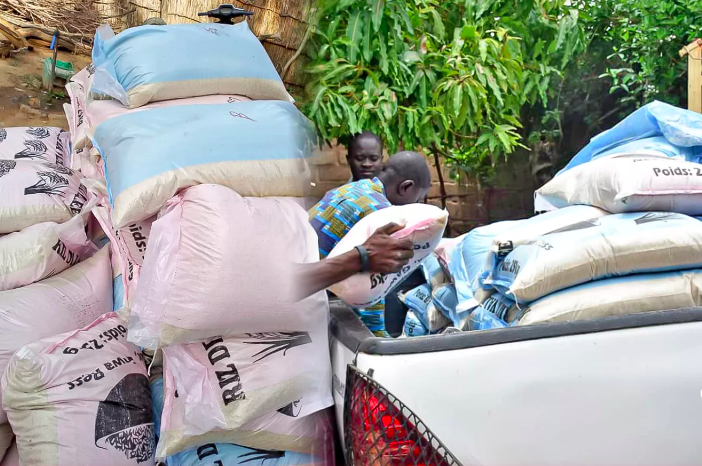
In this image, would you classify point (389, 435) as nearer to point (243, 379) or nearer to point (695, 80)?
point (243, 379)

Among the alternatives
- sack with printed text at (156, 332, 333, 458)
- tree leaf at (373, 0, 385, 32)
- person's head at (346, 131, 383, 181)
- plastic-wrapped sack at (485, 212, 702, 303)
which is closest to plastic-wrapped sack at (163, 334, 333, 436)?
sack with printed text at (156, 332, 333, 458)

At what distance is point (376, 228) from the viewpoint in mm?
1074

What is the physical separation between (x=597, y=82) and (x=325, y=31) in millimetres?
3705

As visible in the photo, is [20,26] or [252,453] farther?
[20,26]

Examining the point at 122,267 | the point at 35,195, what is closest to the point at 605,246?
the point at 122,267

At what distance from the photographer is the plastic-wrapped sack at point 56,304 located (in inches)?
66.6

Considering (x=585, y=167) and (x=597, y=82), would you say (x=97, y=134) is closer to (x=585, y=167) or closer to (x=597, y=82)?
(x=585, y=167)

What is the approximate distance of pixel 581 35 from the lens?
3.79 m

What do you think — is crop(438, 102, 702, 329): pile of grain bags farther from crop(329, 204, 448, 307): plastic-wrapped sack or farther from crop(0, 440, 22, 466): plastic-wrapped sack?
crop(0, 440, 22, 466): plastic-wrapped sack

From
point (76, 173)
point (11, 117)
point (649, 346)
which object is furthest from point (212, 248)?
point (11, 117)

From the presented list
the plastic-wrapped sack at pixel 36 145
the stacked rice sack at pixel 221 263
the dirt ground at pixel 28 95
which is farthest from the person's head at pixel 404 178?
the dirt ground at pixel 28 95

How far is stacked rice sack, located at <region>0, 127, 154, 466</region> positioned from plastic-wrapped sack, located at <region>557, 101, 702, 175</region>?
142 centimetres

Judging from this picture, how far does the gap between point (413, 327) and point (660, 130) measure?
3.17ft

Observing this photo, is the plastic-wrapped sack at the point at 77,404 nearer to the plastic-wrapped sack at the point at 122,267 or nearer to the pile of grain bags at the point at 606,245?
the plastic-wrapped sack at the point at 122,267
